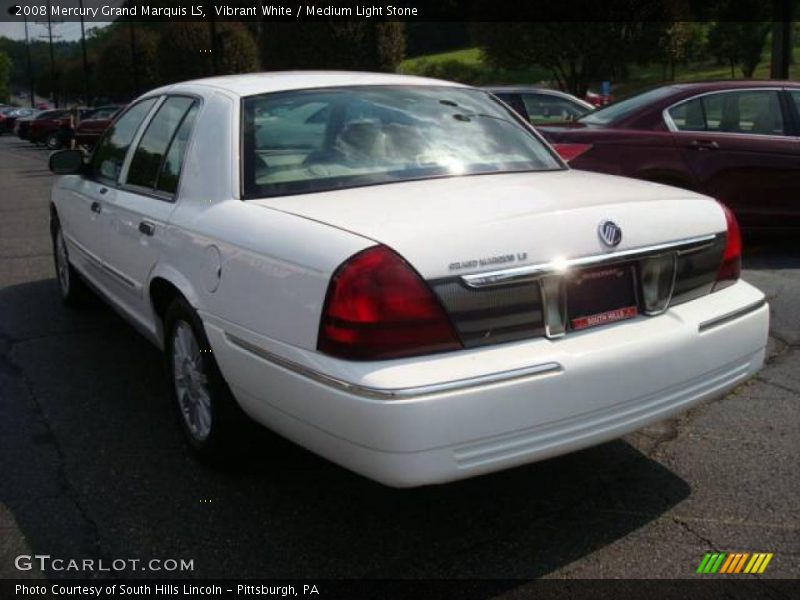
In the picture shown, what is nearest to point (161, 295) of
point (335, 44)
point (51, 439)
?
point (51, 439)

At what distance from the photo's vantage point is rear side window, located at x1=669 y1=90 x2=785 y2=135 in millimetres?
7543

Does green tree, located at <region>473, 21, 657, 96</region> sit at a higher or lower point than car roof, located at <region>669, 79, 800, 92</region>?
higher

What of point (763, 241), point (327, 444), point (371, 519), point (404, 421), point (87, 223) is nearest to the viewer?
point (404, 421)

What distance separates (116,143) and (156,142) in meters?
0.83

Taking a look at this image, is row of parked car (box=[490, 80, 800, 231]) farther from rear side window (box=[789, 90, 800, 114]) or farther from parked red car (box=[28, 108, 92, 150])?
parked red car (box=[28, 108, 92, 150])

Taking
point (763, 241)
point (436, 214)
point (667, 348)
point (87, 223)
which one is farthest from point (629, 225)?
point (763, 241)

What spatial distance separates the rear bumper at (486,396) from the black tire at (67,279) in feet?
10.9

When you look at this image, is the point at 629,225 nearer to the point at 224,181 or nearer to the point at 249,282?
the point at 249,282

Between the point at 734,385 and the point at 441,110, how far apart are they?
1.67 metres

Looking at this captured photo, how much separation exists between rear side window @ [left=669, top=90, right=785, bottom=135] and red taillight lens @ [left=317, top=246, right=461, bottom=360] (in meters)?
5.65

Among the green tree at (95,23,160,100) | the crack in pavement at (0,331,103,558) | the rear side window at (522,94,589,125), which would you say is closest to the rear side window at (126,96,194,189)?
the crack in pavement at (0,331,103,558)

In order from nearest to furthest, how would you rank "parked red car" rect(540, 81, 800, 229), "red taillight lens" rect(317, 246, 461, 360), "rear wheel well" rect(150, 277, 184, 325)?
"red taillight lens" rect(317, 246, 461, 360) < "rear wheel well" rect(150, 277, 184, 325) < "parked red car" rect(540, 81, 800, 229)

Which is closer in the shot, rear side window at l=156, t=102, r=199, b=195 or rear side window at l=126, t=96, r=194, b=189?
rear side window at l=156, t=102, r=199, b=195

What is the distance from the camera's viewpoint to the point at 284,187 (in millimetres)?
3367
